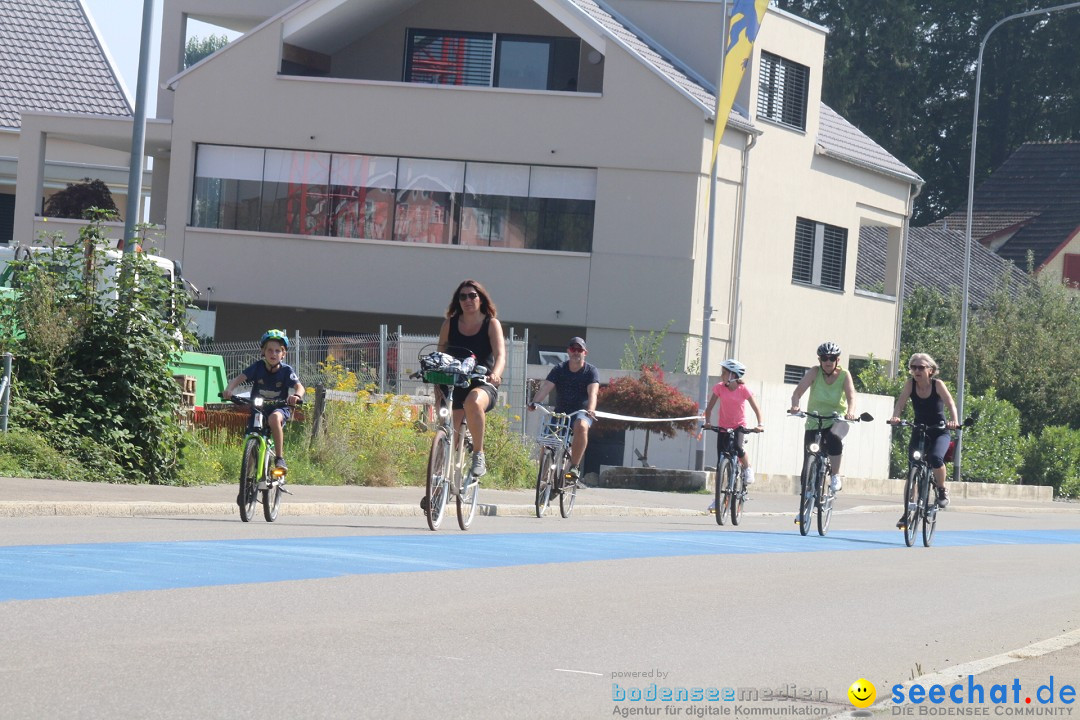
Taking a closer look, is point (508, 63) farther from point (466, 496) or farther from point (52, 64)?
point (466, 496)

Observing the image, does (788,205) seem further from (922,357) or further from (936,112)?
(936,112)

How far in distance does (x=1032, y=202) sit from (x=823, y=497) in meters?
51.2

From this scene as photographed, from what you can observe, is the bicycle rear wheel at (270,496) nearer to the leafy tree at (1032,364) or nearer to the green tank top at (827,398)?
the green tank top at (827,398)

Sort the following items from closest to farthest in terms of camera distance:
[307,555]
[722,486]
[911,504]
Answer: [307,555] → [911,504] → [722,486]

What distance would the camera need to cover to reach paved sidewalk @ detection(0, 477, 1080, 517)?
45.2 feet

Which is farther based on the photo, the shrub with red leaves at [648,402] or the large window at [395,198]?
the large window at [395,198]

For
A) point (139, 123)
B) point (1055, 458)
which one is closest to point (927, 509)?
point (139, 123)

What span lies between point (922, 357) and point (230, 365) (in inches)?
596

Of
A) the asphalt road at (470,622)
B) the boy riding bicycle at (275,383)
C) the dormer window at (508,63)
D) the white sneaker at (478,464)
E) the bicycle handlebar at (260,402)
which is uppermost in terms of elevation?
the dormer window at (508,63)

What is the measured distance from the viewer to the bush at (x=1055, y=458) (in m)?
41.3

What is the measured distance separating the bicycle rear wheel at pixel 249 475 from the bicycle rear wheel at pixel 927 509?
6645 millimetres

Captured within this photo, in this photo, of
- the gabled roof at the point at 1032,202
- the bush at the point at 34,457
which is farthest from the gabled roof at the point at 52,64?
the gabled roof at the point at 1032,202

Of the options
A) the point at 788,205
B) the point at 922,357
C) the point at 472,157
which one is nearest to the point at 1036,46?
the point at 788,205

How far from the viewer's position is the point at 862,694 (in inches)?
266
